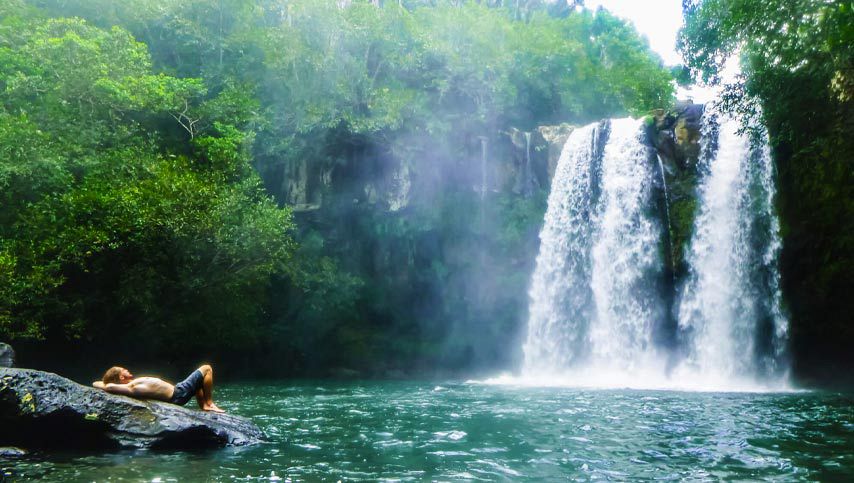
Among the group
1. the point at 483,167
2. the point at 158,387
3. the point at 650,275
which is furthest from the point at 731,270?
the point at 158,387

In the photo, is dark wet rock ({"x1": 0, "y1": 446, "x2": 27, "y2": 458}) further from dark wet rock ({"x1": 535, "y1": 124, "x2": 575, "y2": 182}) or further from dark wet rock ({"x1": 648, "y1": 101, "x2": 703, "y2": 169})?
dark wet rock ({"x1": 535, "y1": 124, "x2": 575, "y2": 182})

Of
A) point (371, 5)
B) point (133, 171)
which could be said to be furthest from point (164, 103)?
point (371, 5)

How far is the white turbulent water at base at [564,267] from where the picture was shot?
21.5 meters

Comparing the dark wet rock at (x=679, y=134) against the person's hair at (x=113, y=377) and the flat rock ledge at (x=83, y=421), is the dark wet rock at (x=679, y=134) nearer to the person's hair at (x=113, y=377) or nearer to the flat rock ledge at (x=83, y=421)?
the flat rock ledge at (x=83, y=421)

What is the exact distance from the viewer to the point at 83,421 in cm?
684

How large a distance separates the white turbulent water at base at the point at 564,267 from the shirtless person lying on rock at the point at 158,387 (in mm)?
14884

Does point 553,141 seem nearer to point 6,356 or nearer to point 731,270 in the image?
point 731,270

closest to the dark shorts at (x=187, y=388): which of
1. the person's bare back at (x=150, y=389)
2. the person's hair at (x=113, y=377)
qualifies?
the person's bare back at (x=150, y=389)

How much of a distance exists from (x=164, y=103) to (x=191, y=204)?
14.6ft

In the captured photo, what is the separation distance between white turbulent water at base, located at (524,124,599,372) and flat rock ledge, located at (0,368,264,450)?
15.9m

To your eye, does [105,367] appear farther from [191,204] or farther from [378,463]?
[378,463]

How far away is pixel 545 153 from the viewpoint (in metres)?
24.6

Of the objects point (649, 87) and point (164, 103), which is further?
point (649, 87)

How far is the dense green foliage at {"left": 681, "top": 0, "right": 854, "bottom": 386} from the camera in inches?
412
